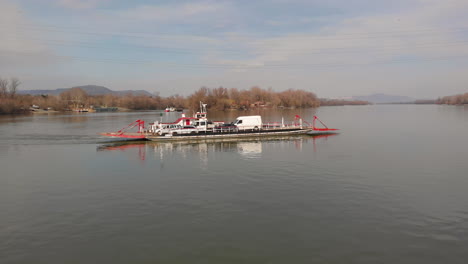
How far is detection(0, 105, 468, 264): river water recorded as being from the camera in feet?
48.0

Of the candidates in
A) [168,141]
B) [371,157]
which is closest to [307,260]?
[371,157]

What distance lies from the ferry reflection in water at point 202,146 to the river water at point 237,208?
2.83 meters

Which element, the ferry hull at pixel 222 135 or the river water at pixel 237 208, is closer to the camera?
the river water at pixel 237 208

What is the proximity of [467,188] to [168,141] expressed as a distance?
4204cm

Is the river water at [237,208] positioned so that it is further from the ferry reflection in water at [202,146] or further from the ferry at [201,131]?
the ferry at [201,131]

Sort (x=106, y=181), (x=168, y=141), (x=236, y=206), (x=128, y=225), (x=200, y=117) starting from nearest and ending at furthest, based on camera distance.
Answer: (x=128, y=225)
(x=236, y=206)
(x=106, y=181)
(x=168, y=141)
(x=200, y=117)

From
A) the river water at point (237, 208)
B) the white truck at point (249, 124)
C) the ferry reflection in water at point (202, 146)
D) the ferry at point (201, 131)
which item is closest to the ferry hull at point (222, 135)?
the ferry at point (201, 131)

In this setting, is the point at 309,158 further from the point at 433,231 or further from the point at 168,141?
the point at 168,141

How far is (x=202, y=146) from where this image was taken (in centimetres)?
4850

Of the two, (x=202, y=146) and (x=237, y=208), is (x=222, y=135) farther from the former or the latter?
(x=237, y=208)

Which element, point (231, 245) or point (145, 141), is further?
point (145, 141)

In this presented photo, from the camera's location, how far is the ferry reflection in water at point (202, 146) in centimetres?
4165

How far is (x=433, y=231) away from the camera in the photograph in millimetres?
16516

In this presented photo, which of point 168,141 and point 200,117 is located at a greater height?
point 200,117
